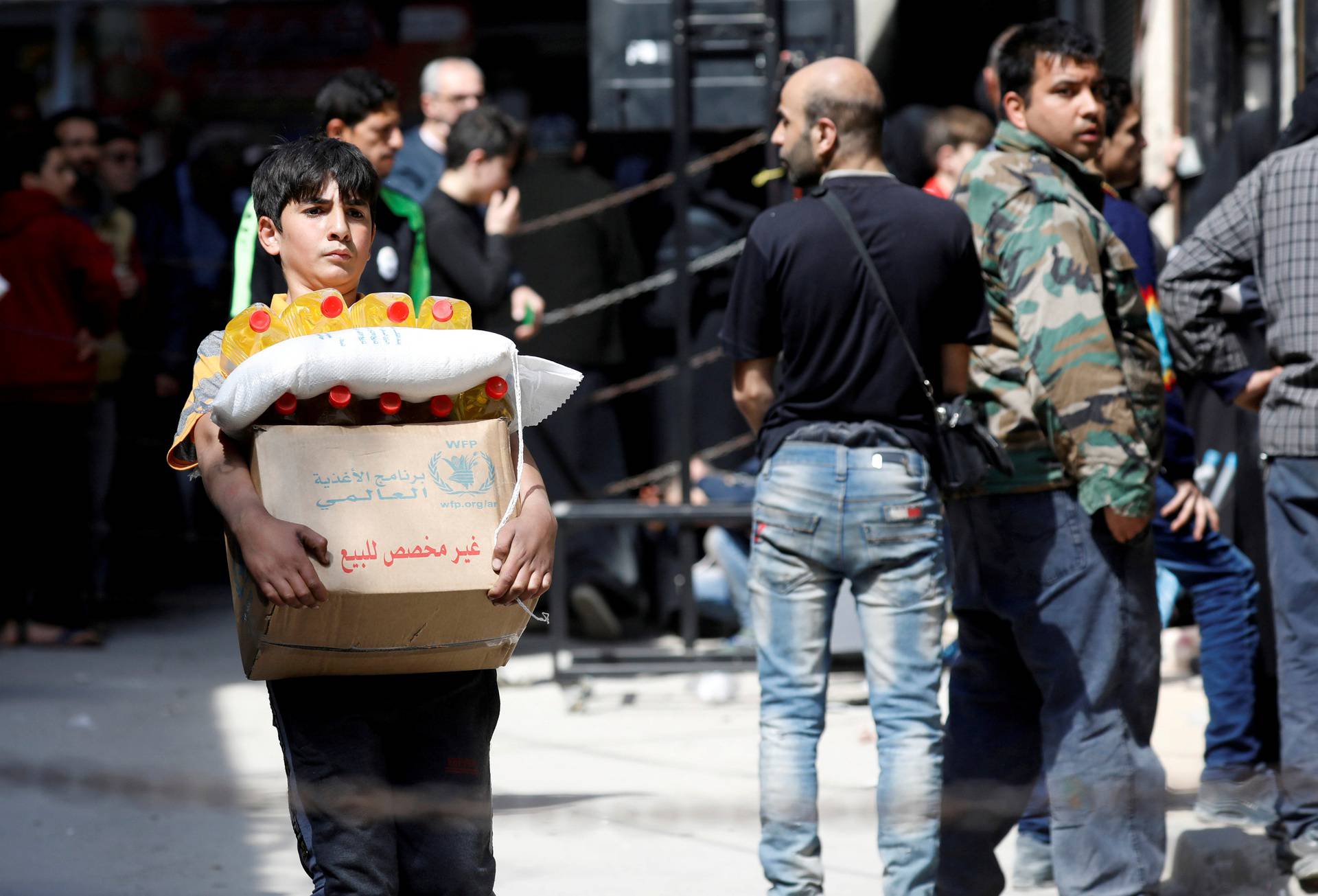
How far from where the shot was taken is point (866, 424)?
3.84 metres

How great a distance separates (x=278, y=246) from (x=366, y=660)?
72cm

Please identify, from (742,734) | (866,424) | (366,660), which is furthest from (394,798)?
(742,734)

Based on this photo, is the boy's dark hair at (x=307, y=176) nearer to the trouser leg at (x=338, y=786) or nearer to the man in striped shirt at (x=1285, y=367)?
the trouser leg at (x=338, y=786)

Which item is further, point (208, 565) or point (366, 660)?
point (208, 565)

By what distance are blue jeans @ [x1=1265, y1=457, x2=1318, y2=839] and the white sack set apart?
2.18 metres

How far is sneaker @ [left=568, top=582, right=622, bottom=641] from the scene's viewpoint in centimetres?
737

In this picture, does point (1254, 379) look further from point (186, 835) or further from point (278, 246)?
point (186, 835)

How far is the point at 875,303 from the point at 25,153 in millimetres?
5130

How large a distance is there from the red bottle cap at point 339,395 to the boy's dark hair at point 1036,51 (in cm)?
196

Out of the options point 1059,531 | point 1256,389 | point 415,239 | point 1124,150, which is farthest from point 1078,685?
point 415,239

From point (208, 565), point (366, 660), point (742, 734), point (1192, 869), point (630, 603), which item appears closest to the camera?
point (366, 660)

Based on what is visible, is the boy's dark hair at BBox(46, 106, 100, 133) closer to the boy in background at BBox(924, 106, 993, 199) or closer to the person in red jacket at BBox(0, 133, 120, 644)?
the person in red jacket at BBox(0, 133, 120, 644)

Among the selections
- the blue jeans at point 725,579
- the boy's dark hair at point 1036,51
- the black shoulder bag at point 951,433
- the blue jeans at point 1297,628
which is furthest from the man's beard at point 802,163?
the blue jeans at point 725,579

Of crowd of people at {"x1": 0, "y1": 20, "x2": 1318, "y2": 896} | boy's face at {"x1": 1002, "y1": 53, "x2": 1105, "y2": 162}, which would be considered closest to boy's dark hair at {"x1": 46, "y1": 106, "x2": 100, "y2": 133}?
Answer: crowd of people at {"x1": 0, "y1": 20, "x2": 1318, "y2": 896}
